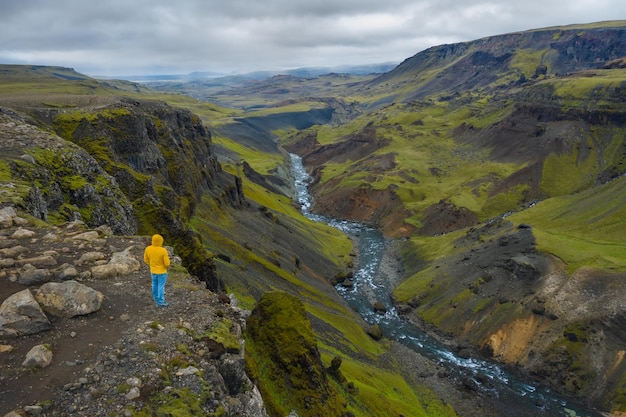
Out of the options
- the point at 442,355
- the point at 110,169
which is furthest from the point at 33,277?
the point at 442,355

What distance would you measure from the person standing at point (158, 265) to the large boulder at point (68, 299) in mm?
2187

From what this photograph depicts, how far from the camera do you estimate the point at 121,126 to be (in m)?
55.9

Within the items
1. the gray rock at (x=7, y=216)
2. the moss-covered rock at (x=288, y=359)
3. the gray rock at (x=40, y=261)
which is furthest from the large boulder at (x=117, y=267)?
the moss-covered rock at (x=288, y=359)

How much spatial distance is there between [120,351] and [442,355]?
63.1 metres

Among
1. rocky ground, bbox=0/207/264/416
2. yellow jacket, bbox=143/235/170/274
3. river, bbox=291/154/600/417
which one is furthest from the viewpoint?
river, bbox=291/154/600/417

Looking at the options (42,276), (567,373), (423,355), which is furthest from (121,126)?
(567,373)

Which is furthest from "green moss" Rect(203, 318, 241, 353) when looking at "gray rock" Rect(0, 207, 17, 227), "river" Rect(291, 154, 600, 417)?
"river" Rect(291, 154, 600, 417)

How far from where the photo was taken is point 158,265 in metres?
17.6

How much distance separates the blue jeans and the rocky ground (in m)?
0.32

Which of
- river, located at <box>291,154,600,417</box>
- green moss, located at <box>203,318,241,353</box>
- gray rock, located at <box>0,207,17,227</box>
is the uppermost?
gray rock, located at <box>0,207,17,227</box>

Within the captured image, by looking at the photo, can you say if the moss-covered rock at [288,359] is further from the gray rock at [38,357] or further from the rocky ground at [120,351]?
the gray rock at [38,357]

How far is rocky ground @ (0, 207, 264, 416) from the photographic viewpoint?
12797 millimetres

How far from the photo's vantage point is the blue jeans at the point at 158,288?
696 inches

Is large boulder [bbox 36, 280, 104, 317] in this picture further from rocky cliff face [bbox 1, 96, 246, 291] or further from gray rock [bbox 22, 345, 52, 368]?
rocky cliff face [bbox 1, 96, 246, 291]
